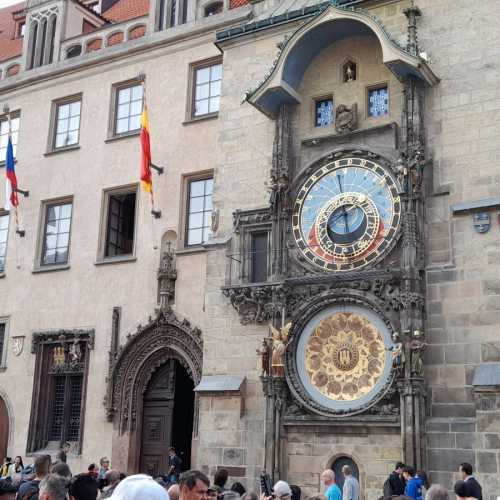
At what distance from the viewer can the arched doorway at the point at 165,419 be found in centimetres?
1845

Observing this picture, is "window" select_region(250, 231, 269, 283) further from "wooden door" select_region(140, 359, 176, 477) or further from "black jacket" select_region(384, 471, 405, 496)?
"black jacket" select_region(384, 471, 405, 496)

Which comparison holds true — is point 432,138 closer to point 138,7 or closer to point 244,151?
point 244,151

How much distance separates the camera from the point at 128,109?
2120 cm

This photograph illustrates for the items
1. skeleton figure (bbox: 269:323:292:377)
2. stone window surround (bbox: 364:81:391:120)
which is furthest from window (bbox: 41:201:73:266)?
stone window surround (bbox: 364:81:391:120)

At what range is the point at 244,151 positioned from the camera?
16.6 m

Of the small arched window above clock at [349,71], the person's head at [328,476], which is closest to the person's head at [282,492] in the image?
the person's head at [328,476]

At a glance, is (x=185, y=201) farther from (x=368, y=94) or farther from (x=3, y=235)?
(x=3, y=235)

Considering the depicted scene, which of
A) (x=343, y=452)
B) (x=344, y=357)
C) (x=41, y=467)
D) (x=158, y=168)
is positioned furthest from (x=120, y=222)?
(x=41, y=467)

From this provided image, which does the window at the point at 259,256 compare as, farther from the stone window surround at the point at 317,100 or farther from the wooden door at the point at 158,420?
the wooden door at the point at 158,420

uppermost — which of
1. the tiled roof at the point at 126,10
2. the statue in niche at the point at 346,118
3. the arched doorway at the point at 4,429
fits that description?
the tiled roof at the point at 126,10

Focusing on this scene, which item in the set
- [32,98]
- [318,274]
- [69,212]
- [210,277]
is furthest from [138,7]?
[318,274]

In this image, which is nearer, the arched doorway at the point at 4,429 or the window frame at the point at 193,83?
the window frame at the point at 193,83

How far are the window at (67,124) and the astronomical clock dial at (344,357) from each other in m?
10.2

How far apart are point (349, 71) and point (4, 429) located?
12390 millimetres
